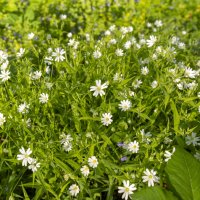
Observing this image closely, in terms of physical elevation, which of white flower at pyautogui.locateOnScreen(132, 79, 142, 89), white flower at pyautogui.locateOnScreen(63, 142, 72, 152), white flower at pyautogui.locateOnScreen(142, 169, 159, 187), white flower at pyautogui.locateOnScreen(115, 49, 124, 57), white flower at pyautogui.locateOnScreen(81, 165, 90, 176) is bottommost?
white flower at pyautogui.locateOnScreen(81, 165, 90, 176)

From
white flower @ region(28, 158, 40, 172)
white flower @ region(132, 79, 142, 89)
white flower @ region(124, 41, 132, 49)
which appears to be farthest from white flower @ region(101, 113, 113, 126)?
white flower @ region(124, 41, 132, 49)

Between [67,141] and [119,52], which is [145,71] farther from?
[67,141]

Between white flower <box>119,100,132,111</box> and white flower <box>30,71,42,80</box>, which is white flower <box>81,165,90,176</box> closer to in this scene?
white flower <box>119,100,132,111</box>

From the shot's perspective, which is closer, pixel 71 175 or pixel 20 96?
pixel 71 175

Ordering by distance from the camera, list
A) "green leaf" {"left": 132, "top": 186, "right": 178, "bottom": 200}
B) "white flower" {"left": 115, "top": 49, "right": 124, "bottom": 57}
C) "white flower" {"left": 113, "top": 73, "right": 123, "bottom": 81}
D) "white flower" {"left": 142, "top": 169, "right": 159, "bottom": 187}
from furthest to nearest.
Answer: "white flower" {"left": 115, "top": 49, "right": 124, "bottom": 57}, "white flower" {"left": 113, "top": 73, "right": 123, "bottom": 81}, "white flower" {"left": 142, "top": 169, "right": 159, "bottom": 187}, "green leaf" {"left": 132, "top": 186, "right": 178, "bottom": 200}

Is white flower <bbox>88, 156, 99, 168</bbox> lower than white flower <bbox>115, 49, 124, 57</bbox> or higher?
lower

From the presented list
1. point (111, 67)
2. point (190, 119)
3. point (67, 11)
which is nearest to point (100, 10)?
point (67, 11)

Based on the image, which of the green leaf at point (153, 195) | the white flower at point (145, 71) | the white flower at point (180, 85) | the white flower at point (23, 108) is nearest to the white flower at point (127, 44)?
the white flower at point (145, 71)

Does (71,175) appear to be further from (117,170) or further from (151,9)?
(151,9)
